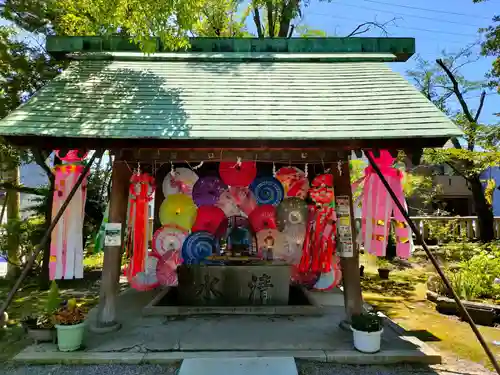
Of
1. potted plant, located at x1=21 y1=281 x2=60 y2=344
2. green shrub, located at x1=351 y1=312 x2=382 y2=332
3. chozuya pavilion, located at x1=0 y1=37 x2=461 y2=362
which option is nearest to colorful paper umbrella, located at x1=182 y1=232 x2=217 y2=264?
chozuya pavilion, located at x1=0 y1=37 x2=461 y2=362

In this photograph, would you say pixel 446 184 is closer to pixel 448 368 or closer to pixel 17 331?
pixel 448 368

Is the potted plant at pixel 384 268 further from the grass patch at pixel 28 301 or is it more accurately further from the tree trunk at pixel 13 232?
the tree trunk at pixel 13 232

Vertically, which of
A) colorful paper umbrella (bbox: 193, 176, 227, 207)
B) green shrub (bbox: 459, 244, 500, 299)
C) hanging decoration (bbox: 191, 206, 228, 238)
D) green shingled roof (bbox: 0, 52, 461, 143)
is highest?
green shingled roof (bbox: 0, 52, 461, 143)

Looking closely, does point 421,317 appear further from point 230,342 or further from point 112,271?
point 112,271

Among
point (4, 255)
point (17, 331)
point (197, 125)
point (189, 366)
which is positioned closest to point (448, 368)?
point (189, 366)

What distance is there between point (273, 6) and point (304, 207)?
33.6 feet

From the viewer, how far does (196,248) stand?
28.1ft

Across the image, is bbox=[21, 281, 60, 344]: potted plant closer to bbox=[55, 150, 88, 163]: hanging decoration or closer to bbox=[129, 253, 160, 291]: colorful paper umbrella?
bbox=[55, 150, 88, 163]: hanging decoration

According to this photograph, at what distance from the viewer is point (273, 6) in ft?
51.2

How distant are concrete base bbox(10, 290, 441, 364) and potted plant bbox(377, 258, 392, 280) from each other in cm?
531

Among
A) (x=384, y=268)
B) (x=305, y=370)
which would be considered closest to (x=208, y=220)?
(x=305, y=370)

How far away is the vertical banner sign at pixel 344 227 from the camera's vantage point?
21.8ft

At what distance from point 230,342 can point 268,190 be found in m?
3.70

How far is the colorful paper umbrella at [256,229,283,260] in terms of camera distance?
9000 millimetres
